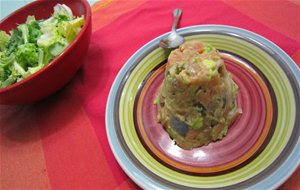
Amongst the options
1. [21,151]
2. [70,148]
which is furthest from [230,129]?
[21,151]

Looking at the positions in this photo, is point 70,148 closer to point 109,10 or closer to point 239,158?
point 239,158

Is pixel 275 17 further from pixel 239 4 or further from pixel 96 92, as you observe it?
pixel 96 92

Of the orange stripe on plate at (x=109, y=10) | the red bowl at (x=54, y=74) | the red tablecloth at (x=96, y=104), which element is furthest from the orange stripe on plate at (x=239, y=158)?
the orange stripe on plate at (x=109, y=10)

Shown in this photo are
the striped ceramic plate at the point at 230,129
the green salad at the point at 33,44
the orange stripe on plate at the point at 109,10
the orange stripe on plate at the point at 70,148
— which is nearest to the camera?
the striped ceramic plate at the point at 230,129

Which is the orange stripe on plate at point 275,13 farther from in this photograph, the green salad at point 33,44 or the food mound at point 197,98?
the green salad at point 33,44

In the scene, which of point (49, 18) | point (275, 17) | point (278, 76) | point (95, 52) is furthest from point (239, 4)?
point (49, 18)

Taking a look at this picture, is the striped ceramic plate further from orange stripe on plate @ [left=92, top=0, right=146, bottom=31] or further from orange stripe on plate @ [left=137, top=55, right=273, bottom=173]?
orange stripe on plate @ [left=92, top=0, right=146, bottom=31]
